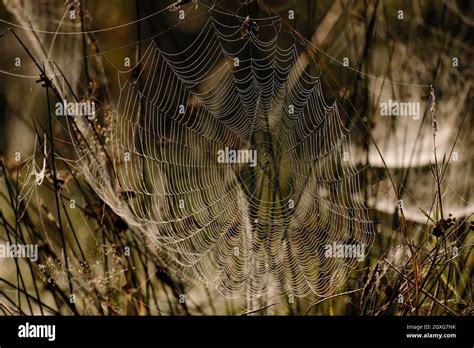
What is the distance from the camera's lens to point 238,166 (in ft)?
6.88

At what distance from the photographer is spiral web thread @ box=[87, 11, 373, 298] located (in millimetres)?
2088

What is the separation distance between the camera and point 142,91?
6.89 ft

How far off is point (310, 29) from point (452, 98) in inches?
16.5

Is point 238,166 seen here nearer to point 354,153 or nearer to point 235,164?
point 235,164

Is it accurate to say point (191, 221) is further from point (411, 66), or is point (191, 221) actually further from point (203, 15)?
point (411, 66)

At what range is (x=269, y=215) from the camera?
6.85ft

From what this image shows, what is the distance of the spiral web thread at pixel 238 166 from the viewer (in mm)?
2088

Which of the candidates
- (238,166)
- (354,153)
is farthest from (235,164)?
(354,153)
